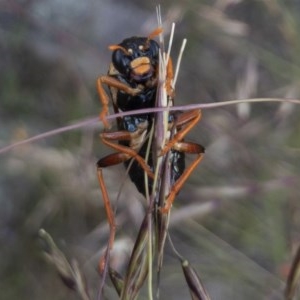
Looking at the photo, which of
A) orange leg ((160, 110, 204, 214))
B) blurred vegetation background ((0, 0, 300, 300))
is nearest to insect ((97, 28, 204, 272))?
orange leg ((160, 110, 204, 214))

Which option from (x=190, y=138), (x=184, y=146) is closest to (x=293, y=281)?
(x=184, y=146)

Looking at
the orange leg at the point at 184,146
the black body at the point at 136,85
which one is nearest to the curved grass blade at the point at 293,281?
the orange leg at the point at 184,146

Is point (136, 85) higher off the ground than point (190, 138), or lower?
higher

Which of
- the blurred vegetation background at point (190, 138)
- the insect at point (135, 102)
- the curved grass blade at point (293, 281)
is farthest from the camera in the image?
the blurred vegetation background at point (190, 138)

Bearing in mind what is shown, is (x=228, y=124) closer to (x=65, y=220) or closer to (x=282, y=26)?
(x=282, y=26)

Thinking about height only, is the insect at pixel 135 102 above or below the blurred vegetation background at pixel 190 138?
above

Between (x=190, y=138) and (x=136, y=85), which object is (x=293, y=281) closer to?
(x=136, y=85)

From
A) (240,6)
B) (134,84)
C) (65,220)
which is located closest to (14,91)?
(65,220)

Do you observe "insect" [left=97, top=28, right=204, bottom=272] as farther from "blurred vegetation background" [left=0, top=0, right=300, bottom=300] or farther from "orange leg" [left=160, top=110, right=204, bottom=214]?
"blurred vegetation background" [left=0, top=0, right=300, bottom=300]

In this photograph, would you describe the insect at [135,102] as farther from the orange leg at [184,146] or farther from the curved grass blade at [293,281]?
the curved grass blade at [293,281]
